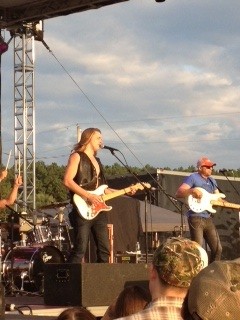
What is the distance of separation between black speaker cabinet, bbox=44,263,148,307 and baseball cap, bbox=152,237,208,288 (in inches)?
180

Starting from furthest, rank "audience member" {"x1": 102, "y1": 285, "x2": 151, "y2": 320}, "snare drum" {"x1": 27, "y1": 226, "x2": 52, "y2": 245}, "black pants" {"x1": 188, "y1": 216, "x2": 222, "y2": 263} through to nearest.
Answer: "snare drum" {"x1": 27, "y1": 226, "x2": 52, "y2": 245}, "black pants" {"x1": 188, "y1": 216, "x2": 222, "y2": 263}, "audience member" {"x1": 102, "y1": 285, "x2": 151, "y2": 320}

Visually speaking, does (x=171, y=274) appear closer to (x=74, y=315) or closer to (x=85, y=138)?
(x=74, y=315)

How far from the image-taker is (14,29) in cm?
863

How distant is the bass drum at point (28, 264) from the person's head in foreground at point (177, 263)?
8491 millimetres

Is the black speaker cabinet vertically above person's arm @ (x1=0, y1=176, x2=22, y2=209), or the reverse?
person's arm @ (x1=0, y1=176, x2=22, y2=209)

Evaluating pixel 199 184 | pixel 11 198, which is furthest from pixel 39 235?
pixel 11 198

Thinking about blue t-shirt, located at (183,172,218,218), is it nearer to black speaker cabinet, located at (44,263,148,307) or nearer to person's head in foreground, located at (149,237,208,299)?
black speaker cabinet, located at (44,263,148,307)

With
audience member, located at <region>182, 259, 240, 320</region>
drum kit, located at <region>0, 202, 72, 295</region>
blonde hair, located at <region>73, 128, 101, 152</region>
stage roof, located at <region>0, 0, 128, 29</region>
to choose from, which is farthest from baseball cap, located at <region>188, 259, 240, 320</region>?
drum kit, located at <region>0, 202, 72, 295</region>

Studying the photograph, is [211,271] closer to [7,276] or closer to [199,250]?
[199,250]

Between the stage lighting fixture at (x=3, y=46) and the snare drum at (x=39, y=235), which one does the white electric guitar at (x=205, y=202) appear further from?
the snare drum at (x=39, y=235)

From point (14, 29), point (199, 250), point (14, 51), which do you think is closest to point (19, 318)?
→ point (14, 29)

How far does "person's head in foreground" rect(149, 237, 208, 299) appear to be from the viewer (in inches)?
93.4

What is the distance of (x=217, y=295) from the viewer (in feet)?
5.60

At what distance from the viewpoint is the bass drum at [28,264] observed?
10961 millimetres
